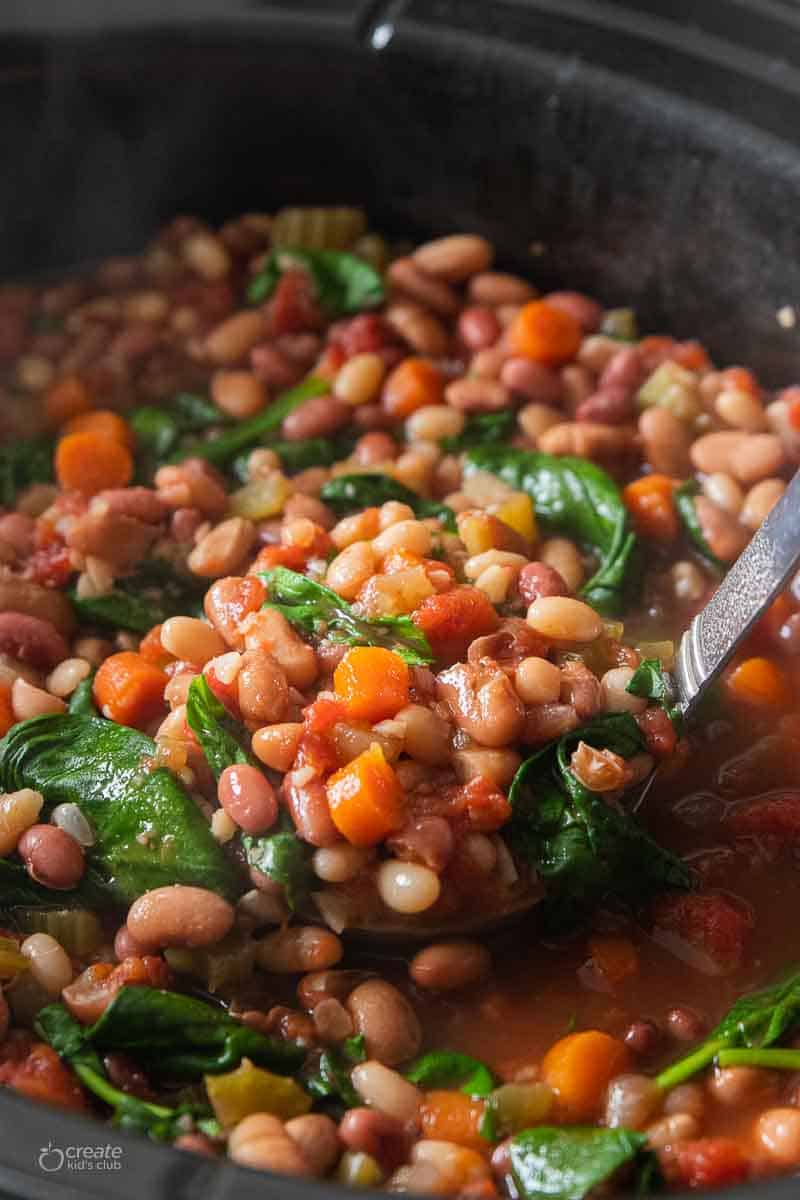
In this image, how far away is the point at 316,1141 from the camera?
2.25 metres

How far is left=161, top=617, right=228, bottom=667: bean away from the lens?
9.33ft

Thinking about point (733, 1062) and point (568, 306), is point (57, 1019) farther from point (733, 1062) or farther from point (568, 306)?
point (568, 306)

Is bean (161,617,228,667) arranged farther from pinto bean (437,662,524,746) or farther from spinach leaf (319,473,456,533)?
spinach leaf (319,473,456,533)

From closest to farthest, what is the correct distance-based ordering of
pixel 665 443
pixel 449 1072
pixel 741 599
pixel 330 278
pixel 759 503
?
pixel 449 1072 < pixel 741 599 < pixel 759 503 < pixel 665 443 < pixel 330 278

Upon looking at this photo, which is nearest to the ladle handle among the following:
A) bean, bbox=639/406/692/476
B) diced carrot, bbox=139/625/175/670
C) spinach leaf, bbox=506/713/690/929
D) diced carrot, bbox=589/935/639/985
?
spinach leaf, bbox=506/713/690/929

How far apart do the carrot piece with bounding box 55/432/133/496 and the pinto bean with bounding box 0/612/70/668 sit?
0.57 metres

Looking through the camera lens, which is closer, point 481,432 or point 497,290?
point 481,432

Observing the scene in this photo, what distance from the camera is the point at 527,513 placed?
330 cm

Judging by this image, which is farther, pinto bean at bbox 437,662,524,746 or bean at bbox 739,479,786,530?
bean at bbox 739,479,786,530

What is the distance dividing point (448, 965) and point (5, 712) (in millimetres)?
1032

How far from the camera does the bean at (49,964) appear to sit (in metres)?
2.50

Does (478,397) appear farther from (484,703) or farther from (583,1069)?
(583,1069)

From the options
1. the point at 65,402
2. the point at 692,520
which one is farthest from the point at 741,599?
Result: the point at 65,402

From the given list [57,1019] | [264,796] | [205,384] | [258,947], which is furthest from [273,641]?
[205,384]
